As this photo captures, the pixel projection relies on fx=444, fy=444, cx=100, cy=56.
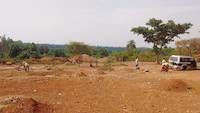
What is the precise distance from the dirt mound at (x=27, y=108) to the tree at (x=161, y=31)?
44.2 metres

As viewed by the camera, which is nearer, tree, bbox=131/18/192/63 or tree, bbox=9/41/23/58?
tree, bbox=131/18/192/63

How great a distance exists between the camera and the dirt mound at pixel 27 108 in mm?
15159

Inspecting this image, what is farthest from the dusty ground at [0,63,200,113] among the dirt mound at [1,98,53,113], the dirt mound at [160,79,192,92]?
the dirt mound at [1,98,53,113]

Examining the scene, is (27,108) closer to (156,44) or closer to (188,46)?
(156,44)

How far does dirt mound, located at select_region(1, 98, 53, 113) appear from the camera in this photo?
15.2 m

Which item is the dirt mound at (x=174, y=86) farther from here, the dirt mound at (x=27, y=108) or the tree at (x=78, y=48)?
the tree at (x=78, y=48)

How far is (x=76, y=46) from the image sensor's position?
253 ft

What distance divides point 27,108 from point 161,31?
4573 centimetres

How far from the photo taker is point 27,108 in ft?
50.3

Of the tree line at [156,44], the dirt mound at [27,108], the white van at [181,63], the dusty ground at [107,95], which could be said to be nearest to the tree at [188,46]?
the tree line at [156,44]

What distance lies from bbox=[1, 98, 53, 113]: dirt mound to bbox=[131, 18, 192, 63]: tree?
1739 inches

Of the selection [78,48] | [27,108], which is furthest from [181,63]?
[78,48]

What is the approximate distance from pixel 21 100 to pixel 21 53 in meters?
60.1

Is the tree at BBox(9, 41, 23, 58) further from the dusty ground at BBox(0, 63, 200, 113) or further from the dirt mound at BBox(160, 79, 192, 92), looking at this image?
the dirt mound at BBox(160, 79, 192, 92)
